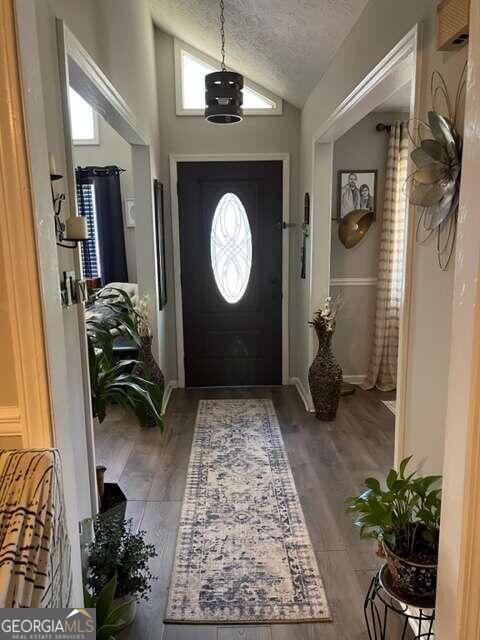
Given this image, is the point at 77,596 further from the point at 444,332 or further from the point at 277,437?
the point at 277,437

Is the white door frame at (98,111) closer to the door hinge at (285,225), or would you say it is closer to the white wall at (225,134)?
the white wall at (225,134)

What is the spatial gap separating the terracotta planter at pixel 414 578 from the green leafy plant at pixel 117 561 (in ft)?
2.99

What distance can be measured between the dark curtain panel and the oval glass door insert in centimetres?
148

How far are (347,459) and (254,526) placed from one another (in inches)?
37.4

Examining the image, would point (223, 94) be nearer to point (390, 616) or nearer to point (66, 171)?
point (66, 171)

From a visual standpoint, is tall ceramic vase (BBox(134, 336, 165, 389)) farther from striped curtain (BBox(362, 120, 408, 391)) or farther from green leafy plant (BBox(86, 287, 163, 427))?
striped curtain (BBox(362, 120, 408, 391))

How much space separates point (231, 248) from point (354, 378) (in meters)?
1.74

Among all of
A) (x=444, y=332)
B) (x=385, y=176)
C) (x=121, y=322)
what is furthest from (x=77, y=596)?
(x=385, y=176)

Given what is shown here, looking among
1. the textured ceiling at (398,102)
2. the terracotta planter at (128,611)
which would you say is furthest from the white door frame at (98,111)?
the textured ceiling at (398,102)

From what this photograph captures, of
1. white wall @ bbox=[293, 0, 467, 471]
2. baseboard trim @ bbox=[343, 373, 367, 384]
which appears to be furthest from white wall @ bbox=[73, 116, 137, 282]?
white wall @ bbox=[293, 0, 467, 471]

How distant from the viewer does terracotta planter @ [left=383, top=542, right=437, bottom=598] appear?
1.36m

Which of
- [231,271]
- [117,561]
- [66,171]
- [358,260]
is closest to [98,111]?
[66,171]

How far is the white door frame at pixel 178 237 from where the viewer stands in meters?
4.16

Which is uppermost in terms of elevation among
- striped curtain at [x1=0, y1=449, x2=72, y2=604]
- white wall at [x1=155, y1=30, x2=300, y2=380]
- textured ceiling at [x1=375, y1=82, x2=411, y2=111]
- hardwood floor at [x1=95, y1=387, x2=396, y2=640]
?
textured ceiling at [x1=375, y1=82, x2=411, y2=111]
